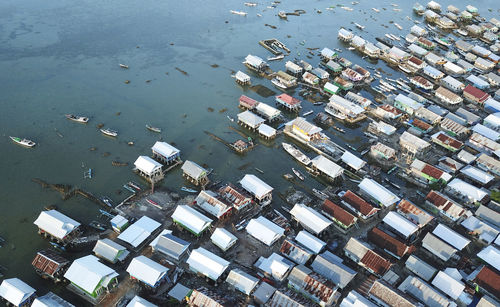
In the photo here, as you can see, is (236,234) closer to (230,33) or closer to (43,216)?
(43,216)

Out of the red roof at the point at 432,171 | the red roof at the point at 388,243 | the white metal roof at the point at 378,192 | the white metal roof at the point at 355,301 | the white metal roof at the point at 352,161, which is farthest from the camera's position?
the white metal roof at the point at 352,161

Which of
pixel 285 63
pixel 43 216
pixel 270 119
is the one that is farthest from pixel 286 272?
pixel 285 63

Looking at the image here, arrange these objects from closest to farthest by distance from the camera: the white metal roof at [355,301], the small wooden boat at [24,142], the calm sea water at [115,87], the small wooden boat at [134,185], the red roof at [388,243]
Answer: the white metal roof at [355,301], the red roof at [388,243], the small wooden boat at [134,185], the calm sea water at [115,87], the small wooden boat at [24,142]

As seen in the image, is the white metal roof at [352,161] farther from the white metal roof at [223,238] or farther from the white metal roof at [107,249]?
the white metal roof at [107,249]

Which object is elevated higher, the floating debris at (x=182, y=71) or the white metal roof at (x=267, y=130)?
the floating debris at (x=182, y=71)

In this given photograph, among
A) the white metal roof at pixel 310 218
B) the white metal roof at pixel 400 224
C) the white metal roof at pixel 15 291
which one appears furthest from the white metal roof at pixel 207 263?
the white metal roof at pixel 400 224
